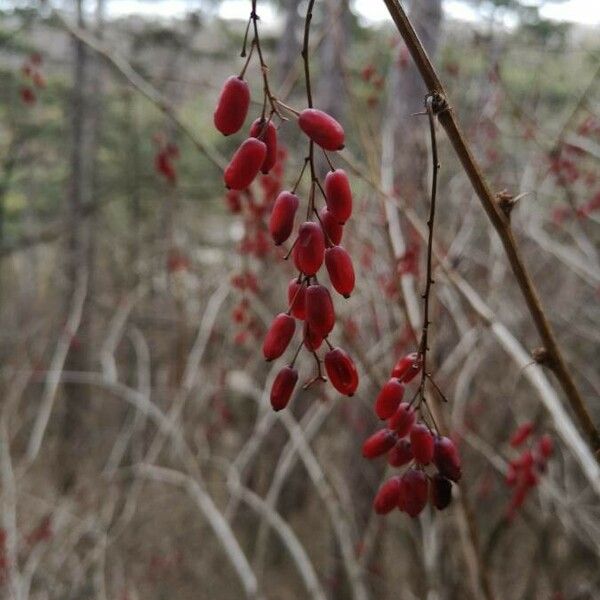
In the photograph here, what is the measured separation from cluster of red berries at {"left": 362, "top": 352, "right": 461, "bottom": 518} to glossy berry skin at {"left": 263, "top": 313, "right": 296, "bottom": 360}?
0.14 metres

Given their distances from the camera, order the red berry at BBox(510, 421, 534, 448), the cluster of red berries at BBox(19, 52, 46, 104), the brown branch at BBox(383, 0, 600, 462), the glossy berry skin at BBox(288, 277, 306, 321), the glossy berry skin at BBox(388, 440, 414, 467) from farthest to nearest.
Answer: the cluster of red berries at BBox(19, 52, 46, 104)
the red berry at BBox(510, 421, 534, 448)
the glossy berry skin at BBox(388, 440, 414, 467)
the glossy berry skin at BBox(288, 277, 306, 321)
the brown branch at BBox(383, 0, 600, 462)

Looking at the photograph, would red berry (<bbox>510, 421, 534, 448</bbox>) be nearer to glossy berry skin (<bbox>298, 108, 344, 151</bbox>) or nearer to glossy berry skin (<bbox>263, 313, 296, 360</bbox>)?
glossy berry skin (<bbox>263, 313, 296, 360</bbox>)

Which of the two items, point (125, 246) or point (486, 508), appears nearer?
point (486, 508)

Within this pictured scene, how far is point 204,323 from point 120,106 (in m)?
6.66

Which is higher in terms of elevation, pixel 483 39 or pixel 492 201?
pixel 483 39

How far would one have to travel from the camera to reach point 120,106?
9055 millimetres

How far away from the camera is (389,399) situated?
30.8 inches

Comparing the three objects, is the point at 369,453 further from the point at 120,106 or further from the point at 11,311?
the point at 120,106

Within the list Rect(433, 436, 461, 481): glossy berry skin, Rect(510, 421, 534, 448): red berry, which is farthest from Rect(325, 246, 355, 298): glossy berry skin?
Rect(510, 421, 534, 448): red berry

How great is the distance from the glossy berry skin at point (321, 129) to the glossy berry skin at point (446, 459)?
13.6 inches

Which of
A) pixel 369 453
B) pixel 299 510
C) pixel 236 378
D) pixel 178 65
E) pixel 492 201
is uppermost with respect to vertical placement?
pixel 178 65

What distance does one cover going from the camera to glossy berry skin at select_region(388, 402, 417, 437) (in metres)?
0.79

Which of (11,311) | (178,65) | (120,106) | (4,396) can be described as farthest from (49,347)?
(178,65)

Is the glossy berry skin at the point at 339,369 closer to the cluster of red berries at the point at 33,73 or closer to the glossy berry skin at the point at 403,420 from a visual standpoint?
the glossy berry skin at the point at 403,420
